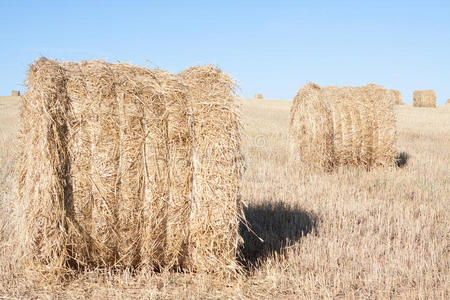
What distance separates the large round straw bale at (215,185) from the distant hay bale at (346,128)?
5.59m

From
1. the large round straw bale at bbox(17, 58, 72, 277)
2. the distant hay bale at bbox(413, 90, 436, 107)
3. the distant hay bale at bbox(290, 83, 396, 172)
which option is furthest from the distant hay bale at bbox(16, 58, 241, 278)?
the distant hay bale at bbox(413, 90, 436, 107)

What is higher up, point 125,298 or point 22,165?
point 22,165

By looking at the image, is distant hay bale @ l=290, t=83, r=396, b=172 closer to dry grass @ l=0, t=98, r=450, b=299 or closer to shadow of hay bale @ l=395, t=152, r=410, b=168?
dry grass @ l=0, t=98, r=450, b=299

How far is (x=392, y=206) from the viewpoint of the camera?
7.18m

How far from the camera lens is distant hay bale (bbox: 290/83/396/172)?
9734mm

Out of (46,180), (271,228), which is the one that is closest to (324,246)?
(271,228)

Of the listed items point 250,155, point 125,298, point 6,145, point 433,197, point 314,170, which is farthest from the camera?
point 6,145

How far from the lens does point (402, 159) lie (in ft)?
39.1

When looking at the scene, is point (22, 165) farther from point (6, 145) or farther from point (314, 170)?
point (6, 145)

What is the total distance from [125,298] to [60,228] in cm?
95

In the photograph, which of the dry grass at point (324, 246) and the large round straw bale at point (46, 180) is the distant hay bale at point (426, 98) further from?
the large round straw bale at point (46, 180)

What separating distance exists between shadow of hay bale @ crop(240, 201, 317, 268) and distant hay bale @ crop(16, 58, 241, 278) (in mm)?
805

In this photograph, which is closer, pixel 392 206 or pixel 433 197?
pixel 392 206

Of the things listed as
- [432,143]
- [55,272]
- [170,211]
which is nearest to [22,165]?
[55,272]
